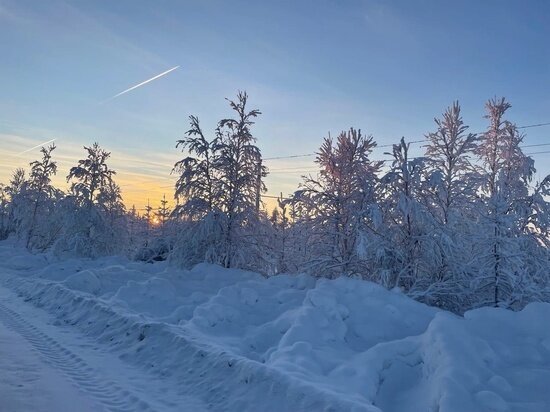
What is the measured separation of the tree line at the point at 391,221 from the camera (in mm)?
11297

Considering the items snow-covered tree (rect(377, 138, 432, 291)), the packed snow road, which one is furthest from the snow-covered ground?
snow-covered tree (rect(377, 138, 432, 291))

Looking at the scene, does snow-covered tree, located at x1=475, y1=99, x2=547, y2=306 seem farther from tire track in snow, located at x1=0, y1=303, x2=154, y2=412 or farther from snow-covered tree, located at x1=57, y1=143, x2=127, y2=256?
snow-covered tree, located at x1=57, y1=143, x2=127, y2=256

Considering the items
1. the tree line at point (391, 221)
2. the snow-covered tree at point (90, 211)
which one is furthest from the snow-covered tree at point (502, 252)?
the snow-covered tree at point (90, 211)

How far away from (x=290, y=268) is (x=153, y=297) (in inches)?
297

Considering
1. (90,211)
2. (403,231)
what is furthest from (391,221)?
(90,211)

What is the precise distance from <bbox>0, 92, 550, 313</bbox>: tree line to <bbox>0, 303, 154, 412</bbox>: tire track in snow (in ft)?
21.9

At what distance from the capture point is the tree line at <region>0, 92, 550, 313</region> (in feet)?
37.1

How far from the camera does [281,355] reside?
6629 millimetres

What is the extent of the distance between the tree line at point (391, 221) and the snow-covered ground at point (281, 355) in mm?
2702

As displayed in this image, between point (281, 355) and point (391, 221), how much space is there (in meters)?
6.71

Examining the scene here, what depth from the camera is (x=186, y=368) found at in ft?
21.5

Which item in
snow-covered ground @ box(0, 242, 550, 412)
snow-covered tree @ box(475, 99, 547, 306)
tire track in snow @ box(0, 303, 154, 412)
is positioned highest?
snow-covered tree @ box(475, 99, 547, 306)

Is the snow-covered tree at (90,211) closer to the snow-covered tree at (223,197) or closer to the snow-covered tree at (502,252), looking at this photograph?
the snow-covered tree at (223,197)

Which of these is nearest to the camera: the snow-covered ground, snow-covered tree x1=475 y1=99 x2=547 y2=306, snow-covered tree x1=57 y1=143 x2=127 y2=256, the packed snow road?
the packed snow road
